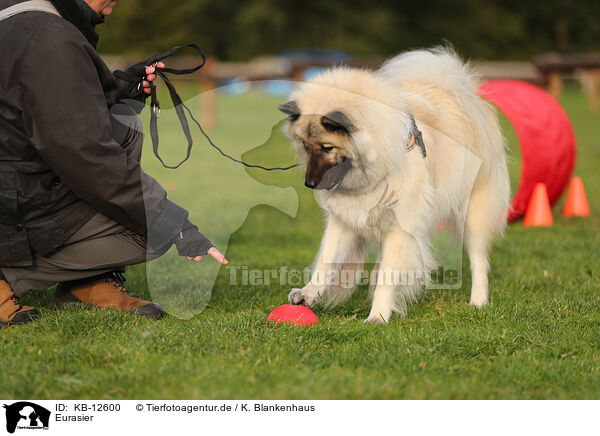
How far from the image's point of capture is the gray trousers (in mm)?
3049

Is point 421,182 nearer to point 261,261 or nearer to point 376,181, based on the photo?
point 376,181

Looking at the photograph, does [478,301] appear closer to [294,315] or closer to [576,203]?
[294,315]

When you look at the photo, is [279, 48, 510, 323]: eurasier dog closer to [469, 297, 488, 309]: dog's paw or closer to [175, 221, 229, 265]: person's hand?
[469, 297, 488, 309]: dog's paw

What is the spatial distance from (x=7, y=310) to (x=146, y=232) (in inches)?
30.5

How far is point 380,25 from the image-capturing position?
1399 inches

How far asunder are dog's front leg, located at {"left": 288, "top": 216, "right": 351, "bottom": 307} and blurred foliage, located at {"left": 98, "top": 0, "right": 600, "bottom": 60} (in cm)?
3313

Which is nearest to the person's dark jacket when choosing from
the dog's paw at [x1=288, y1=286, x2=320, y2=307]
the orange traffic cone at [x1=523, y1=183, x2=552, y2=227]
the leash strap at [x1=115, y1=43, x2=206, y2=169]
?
the leash strap at [x1=115, y1=43, x2=206, y2=169]

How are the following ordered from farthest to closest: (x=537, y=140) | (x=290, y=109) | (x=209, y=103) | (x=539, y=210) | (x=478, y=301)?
(x=209, y=103) → (x=537, y=140) → (x=539, y=210) → (x=478, y=301) → (x=290, y=109)

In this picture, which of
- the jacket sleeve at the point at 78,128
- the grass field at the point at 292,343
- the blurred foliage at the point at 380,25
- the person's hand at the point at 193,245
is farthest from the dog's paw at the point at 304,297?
the blurred foliage at the point at 380,25

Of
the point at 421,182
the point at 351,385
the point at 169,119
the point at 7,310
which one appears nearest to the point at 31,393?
the point at 7,310

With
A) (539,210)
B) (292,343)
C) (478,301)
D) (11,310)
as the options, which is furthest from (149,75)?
(539,210)

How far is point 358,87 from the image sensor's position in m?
3.01
